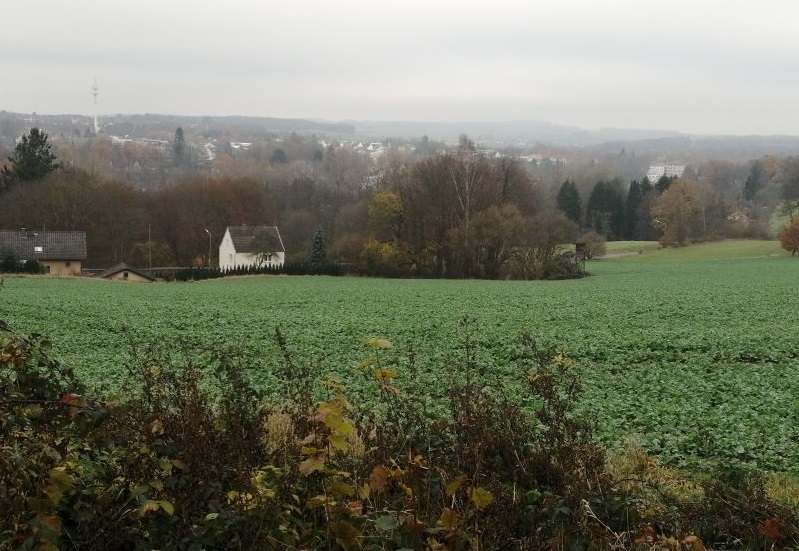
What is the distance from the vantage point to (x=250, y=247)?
75.8 m

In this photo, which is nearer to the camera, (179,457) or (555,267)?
(179,457)

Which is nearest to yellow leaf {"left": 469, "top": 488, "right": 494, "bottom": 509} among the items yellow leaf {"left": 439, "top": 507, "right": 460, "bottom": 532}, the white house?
yellow leaf {"left": 439, "top": 507, "right": 460, "bottom": 532}

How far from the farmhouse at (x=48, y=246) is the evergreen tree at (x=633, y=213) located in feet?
263

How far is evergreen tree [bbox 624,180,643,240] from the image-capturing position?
112 metres

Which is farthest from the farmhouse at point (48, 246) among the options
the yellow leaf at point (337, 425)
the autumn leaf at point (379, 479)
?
the yellow leaf at point (337, 425)

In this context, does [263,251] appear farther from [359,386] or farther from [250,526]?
[250,526]

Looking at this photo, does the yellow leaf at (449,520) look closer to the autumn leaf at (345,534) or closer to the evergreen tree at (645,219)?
the autumn leaf at (345,534)

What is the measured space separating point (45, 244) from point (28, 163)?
63.0 feet

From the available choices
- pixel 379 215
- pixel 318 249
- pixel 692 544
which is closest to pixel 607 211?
pixel 318 249

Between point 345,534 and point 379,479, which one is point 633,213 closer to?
point 379,479

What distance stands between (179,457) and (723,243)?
95612 mm

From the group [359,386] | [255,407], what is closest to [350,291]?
[359,386]

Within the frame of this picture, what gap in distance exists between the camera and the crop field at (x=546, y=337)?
34.3ft

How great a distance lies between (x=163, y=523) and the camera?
3957mm
